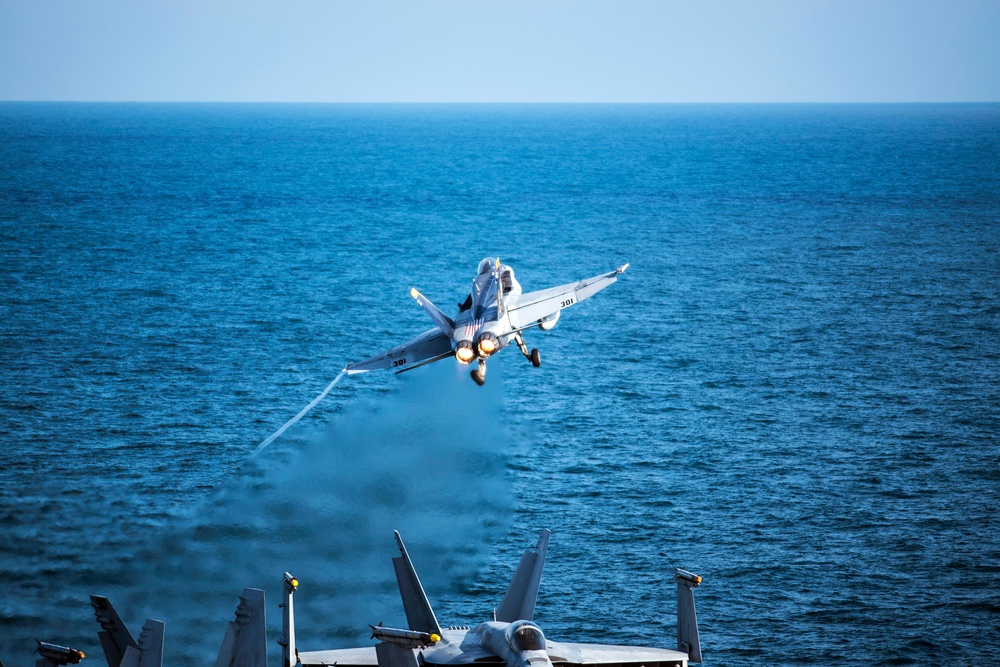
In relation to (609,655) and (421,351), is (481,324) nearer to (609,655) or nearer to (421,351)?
(421,351)

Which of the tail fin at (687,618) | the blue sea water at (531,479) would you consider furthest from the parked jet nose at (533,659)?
the blue sea water at (531,479)

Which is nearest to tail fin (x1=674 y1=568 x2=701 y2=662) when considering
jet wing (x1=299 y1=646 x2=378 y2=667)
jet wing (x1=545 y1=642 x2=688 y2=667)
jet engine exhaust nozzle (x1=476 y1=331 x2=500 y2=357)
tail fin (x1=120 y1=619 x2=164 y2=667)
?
jet wing (x1=545 y1=642 x2=688 y2=667)

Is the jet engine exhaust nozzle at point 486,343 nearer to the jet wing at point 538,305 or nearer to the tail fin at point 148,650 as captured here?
the jet wing at point 538,305

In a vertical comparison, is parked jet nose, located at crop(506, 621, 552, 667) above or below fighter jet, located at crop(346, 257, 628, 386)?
below

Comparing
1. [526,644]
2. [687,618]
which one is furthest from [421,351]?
[687,618]

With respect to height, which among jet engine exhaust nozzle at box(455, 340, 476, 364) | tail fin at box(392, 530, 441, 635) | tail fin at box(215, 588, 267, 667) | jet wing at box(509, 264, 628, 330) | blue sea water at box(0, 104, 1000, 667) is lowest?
blue sea water at box(0, 104, 1000, 667)

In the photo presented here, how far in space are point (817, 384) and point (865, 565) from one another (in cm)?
5257

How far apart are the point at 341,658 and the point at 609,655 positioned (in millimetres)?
16303

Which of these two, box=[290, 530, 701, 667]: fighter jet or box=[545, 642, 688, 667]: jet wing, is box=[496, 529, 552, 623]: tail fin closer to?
box=[290, 530, 701, 667]: fighter jet

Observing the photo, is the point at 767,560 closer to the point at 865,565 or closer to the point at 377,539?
the point at 865,565

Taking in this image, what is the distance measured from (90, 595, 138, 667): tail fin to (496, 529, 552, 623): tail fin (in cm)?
2321

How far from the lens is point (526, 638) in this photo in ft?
195

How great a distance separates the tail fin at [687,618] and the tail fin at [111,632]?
1275 inches

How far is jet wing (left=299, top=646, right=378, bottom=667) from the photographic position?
6569cm
